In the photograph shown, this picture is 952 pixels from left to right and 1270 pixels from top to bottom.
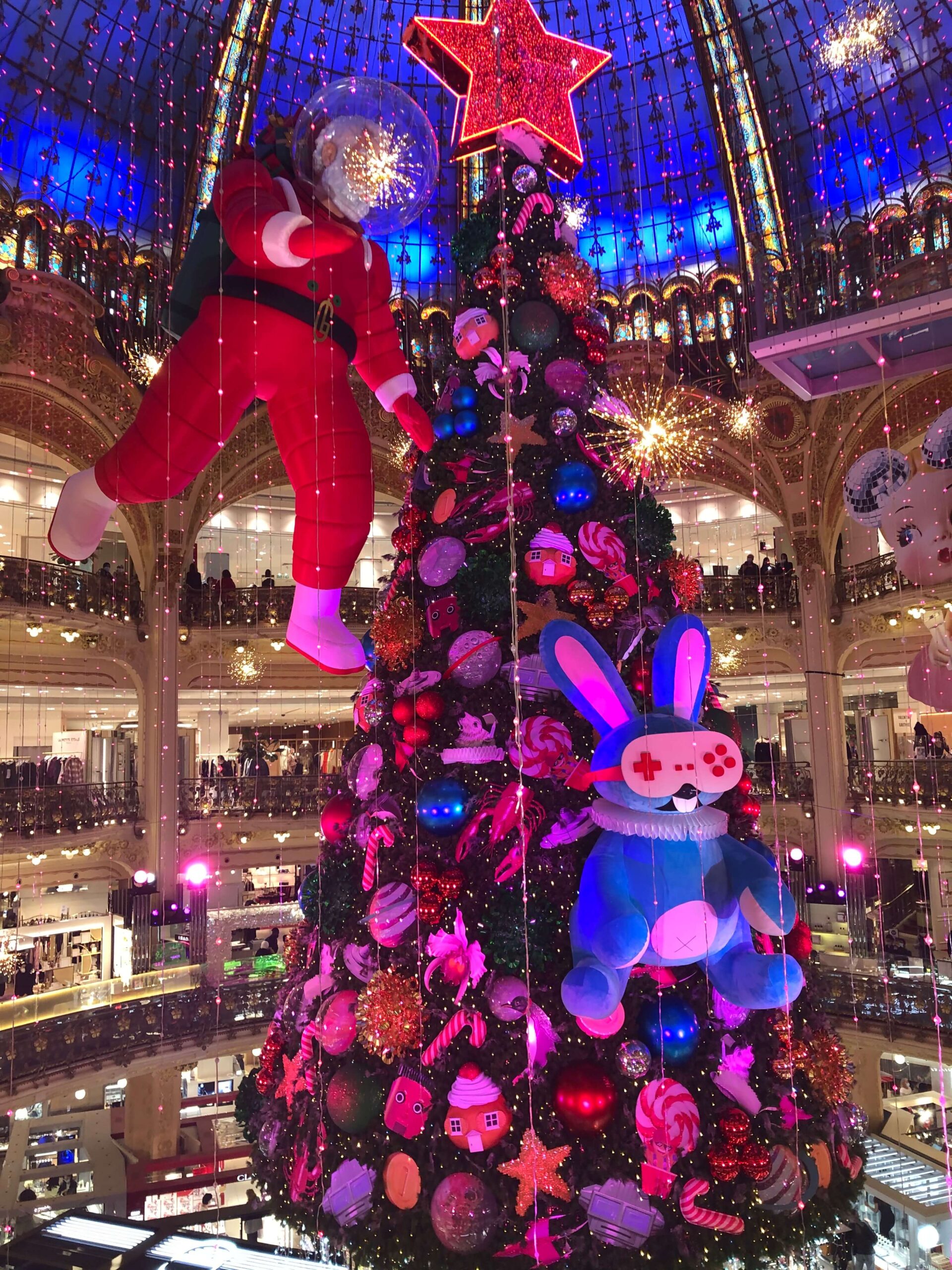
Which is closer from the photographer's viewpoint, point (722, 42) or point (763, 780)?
point (722, 42)

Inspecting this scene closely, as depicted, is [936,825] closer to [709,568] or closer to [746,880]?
[709,568]

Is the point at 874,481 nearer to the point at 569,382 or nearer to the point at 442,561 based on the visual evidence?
the point at 569,382

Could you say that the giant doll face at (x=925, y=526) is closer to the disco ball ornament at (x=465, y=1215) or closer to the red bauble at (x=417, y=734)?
the red bauble at (x=417, y=734)

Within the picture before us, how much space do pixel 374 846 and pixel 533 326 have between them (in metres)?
2.45

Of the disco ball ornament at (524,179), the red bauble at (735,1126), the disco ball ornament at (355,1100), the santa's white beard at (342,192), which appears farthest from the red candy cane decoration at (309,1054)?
the disco ball ornament at (524,179)

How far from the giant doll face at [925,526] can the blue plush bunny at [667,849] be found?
497 cm

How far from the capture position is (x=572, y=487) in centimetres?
383

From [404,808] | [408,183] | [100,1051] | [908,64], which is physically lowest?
[100,1051]

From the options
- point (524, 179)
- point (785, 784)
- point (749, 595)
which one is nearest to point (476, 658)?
point (524, 179)

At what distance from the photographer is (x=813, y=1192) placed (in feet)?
11.2

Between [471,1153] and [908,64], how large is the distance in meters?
12.6

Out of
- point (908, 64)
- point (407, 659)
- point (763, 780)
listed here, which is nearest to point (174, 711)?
point (763, 780)

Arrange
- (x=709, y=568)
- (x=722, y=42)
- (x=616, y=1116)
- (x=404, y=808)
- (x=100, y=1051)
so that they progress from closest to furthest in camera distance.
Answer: (x=616, y=1116)
(x=404, y=808)
(x=100, y=1051)
(x=722, y=42)
(x=709, y=568)

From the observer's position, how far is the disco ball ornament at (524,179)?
4211 millimetres
